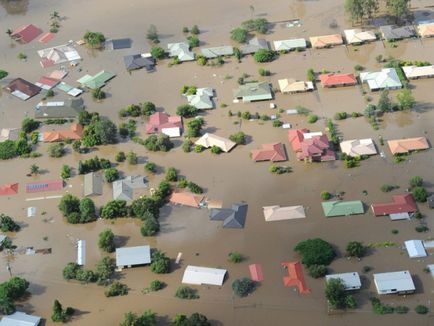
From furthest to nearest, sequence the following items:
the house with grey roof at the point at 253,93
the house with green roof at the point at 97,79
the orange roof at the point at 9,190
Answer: the house with green roof at the point at 97,79 < the house with grey roof at the point at 253,93 < the orange roof at the point at 9,190

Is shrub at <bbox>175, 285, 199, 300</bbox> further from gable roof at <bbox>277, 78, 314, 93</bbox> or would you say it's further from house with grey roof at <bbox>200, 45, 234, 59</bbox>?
house with grey roof at <bbox>200, 45, 234, 59</bbox>

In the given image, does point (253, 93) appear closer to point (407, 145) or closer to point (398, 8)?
point (407, 145)

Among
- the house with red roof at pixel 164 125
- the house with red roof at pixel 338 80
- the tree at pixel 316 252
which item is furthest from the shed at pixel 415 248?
the house with red roof at pixel 164 125

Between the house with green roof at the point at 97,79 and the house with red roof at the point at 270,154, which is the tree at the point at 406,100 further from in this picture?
the house with green roof at the point at 97,79

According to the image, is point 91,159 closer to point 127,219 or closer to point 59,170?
point 59,170

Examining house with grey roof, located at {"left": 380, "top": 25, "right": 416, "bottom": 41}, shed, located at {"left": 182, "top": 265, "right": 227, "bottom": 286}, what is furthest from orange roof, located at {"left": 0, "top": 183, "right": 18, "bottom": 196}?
house with grey roof, located at {"left": 380, "top": 25, "right": 416, "bottom": 41}

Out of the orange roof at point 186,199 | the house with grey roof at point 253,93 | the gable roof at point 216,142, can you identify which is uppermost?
the house with grey roof at point 253,93
